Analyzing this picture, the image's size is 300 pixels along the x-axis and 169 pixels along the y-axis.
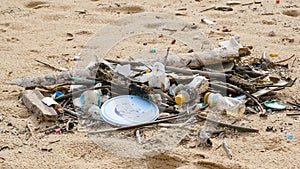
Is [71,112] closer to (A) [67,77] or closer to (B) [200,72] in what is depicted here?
(A) [67,77]

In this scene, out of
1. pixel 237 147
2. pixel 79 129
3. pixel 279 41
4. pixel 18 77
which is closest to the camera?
pixel 237 147

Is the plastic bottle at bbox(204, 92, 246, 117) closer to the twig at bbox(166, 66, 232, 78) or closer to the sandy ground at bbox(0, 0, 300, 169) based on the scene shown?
the sandy ground at bbox(0, 0, 300, 169)

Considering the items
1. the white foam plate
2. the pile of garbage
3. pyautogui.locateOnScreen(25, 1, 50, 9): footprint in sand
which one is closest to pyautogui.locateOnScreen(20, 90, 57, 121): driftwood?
the pile of garbage

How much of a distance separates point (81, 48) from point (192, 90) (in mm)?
1053

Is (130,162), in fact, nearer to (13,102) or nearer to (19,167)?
(19,167)

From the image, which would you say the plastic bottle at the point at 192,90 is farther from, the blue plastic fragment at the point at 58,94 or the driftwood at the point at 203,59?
the blue plastic fragment at the point at 58,94

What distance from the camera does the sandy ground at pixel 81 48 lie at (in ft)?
5.85

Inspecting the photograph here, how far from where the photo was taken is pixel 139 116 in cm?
207

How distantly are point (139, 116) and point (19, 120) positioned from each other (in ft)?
1.85

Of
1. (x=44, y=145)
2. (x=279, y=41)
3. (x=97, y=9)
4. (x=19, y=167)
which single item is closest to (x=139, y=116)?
(x=44, y=145)

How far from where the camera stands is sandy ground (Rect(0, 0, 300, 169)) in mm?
1784

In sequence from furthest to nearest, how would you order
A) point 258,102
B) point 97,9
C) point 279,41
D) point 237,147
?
point 97,9 < point 279,41 < point 258,102 < point 237,147

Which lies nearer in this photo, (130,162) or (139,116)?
(130,162)

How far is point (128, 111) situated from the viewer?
2.11 metres
